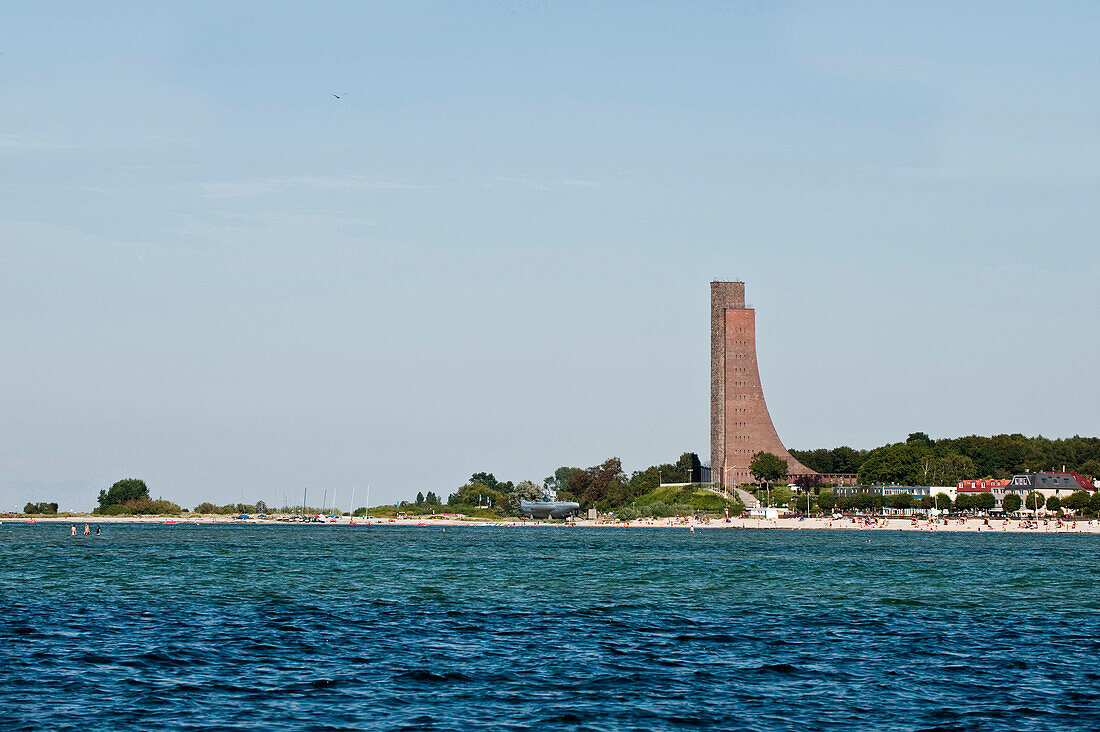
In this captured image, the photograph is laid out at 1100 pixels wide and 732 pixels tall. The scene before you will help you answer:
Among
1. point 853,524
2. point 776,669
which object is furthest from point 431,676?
point 853,524

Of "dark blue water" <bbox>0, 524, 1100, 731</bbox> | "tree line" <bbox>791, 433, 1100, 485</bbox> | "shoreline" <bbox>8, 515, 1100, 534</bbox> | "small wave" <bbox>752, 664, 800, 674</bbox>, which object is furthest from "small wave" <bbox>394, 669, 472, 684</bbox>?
"tree line" <bbox>791, 433, 1100, 485</bbox>

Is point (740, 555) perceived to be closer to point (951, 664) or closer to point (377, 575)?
point (377, 575)

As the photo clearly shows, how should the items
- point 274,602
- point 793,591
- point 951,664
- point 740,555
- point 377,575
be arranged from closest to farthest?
1. point 951,664
2. point 274,602
3. point 793,591
4. point 377,575
5. point 740,555

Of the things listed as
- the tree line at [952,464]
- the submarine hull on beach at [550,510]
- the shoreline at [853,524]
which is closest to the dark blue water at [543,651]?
the shoreline at [853,524]

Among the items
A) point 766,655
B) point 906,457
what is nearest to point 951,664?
point 766,655

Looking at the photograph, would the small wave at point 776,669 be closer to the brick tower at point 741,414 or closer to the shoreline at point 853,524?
the shoreline at point 853,524

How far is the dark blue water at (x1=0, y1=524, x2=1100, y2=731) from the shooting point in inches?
818

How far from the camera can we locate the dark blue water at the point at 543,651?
68.2 feet

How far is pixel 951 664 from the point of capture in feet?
87.0

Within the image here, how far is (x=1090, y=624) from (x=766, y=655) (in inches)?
527

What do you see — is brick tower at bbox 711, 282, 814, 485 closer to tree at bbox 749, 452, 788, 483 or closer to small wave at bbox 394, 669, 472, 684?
tree at bbox 749, 452, 788, 483

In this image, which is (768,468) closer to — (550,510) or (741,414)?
(741,414)

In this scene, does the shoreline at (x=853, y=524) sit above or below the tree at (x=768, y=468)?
below

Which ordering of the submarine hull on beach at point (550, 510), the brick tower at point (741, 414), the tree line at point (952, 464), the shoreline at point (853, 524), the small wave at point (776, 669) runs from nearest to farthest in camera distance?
1. the small wave at point (776, 669)
2. the shoreline at point (853, 524)
3. the tree line at point (952, 464)
4. the brick tower at point (741, 414)
5. the submarine hull on beach at point (550, 510)
